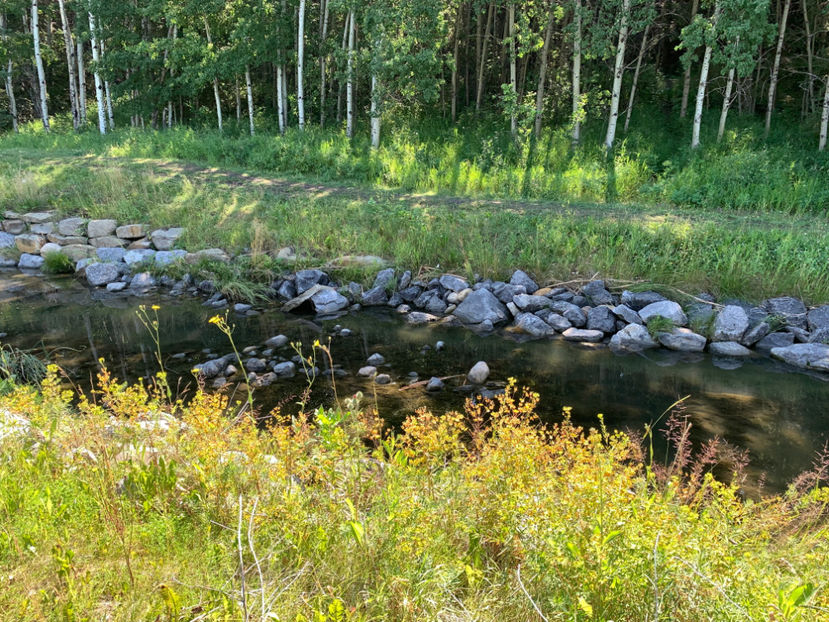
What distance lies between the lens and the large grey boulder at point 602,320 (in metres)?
9.40

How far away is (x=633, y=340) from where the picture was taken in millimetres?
9016

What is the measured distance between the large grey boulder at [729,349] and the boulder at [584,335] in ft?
5.41

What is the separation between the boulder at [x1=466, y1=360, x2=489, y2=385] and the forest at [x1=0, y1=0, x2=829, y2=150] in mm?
10650

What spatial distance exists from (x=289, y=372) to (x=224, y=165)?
1164 cm

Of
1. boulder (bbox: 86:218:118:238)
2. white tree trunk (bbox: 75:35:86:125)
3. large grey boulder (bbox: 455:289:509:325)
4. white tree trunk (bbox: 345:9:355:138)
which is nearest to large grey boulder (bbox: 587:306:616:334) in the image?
large grey boulder (bbox: 455:289:509:325)

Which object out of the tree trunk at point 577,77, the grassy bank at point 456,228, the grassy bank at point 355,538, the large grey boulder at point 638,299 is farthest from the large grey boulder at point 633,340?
the tree trunk at point 577,77

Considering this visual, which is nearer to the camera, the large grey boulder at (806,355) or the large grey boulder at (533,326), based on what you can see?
the large grey boulder at (806,355)

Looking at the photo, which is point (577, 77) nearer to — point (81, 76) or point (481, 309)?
point (481, 309)

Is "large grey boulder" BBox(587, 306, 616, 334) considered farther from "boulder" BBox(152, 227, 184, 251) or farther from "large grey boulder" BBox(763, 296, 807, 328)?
"boulder" BBox(152, 227, 184, 251)

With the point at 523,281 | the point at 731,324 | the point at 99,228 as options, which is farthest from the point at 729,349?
the point at 99,228

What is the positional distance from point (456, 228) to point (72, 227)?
8.73 m

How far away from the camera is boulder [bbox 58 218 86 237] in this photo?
13.1m

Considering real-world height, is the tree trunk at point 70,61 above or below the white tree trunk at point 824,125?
above

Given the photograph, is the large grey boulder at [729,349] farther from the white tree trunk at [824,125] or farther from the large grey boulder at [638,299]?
the white tree trunk at [824,125]
